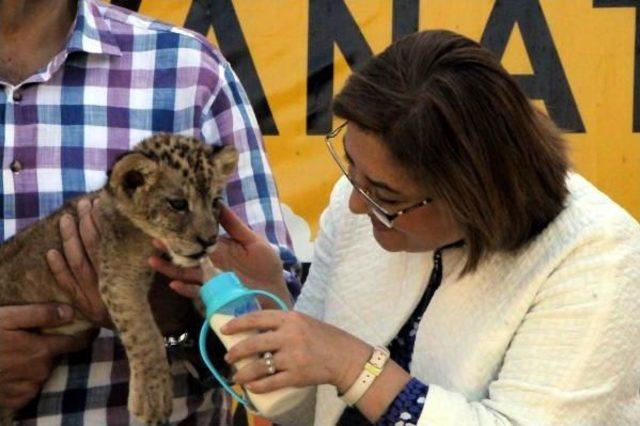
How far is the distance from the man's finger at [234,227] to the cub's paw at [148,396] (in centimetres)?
33

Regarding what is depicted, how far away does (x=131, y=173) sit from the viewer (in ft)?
7.57

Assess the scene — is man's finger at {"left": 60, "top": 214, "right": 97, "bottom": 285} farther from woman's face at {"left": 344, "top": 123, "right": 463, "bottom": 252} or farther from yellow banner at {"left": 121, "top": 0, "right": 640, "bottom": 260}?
yellow banner at {"left": 121, "top": 0, "right": 640, "bottom": 260}

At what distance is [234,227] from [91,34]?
56cm

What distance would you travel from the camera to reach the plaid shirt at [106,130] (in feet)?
8.13

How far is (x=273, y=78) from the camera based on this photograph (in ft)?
13.2

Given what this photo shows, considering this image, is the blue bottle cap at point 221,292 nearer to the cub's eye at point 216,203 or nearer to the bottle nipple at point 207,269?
the bottle nipple at point 207,269

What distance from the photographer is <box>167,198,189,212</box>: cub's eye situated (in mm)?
2346

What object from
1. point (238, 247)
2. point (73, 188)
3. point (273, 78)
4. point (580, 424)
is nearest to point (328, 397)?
point (238, 247)

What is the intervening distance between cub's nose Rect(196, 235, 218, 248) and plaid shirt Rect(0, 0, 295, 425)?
0.29 m

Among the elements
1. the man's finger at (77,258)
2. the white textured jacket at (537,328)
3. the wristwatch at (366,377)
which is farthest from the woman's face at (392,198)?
the man's finger at (77,258)

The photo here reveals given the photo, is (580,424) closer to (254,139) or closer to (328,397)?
(328,397)

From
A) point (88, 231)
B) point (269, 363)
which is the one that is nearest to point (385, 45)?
point (88, 231)

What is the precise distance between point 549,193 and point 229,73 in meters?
0.88

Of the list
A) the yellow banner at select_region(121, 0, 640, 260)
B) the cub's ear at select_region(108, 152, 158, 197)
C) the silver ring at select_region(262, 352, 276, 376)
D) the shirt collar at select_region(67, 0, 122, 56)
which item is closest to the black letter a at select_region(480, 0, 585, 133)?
the yellow banner at select_region(121, 0, 640, 260)
